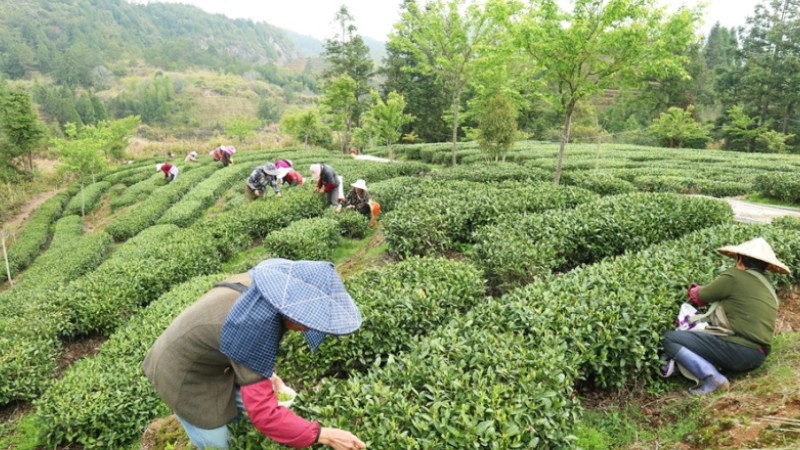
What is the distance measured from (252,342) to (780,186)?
13.9m

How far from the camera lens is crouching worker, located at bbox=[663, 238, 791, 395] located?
3572 mm

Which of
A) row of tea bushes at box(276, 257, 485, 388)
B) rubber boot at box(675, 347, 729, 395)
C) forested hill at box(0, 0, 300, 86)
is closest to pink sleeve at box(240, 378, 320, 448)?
row of tea bushes at box(276, 257, 485, 388)

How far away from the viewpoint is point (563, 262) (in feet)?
20.0

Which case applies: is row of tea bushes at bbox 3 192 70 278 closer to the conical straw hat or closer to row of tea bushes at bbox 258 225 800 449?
row of tea bushes at bbox 258 225 800 449

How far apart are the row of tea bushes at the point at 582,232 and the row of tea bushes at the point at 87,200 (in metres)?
18.6

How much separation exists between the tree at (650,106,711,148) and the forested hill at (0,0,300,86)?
10519cm

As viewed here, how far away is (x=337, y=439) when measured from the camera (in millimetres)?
2121

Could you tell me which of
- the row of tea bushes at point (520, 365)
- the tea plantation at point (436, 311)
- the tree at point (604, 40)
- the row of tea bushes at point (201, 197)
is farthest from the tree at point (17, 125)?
the row of tea bushes at point (520, 365)

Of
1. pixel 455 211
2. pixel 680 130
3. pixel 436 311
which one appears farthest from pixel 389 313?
pixel 680 130

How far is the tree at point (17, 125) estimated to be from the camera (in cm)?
2206

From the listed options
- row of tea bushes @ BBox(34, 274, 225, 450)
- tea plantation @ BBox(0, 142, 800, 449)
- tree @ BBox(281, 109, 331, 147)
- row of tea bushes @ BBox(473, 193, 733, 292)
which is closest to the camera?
tea plantation @ BBox(0, 142, 800, 449)

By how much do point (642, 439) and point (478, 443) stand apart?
1657 millimetres

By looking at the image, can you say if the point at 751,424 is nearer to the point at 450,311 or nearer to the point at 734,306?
the point at 734,306

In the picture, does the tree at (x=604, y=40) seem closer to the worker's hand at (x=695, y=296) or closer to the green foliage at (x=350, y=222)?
the green foliage at (x=350, y=222)
